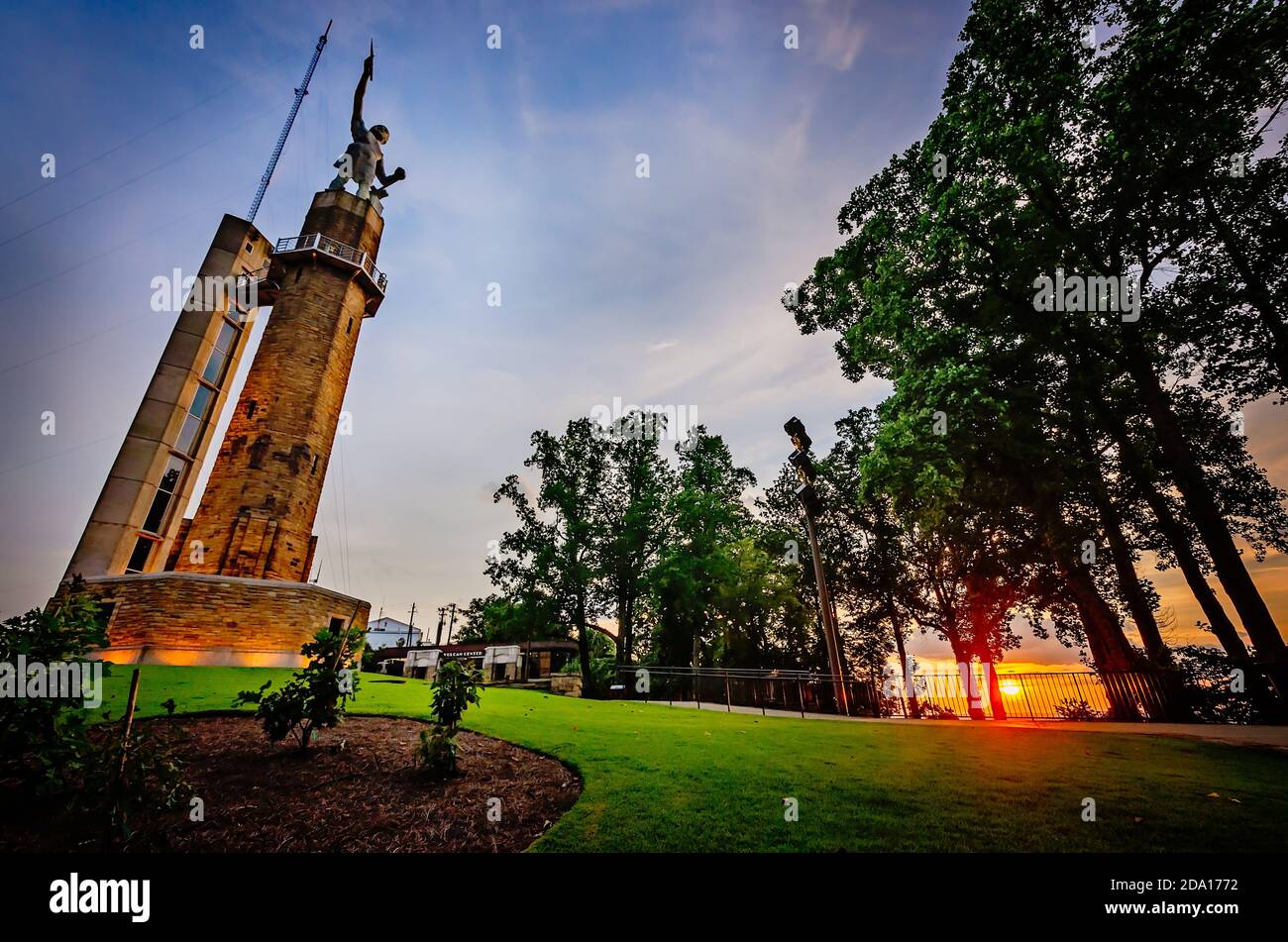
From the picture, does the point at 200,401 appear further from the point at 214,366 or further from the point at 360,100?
the point at 360,100

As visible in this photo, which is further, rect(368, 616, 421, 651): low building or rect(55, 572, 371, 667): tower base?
rect(368, 616, 421, 651): low building

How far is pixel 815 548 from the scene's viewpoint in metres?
14.9

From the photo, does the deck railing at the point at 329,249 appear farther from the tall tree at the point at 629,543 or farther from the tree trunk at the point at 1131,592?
the tree trunk at the point at 1131,592

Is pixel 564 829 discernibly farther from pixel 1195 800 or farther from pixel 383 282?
pixel 383 282

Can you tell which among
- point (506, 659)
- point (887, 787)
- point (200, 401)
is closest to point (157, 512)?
point (200, 401)

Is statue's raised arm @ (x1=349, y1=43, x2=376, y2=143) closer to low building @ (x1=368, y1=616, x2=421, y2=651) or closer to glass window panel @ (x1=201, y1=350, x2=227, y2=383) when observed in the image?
glass window panel @ (x1=201, y1=350, x2=227, y2=383)

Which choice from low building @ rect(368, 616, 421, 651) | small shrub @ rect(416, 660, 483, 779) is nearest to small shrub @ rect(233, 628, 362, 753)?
small shrub @ rect(416, 660, 483, 779)

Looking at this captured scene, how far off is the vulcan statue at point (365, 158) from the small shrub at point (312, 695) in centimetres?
2854

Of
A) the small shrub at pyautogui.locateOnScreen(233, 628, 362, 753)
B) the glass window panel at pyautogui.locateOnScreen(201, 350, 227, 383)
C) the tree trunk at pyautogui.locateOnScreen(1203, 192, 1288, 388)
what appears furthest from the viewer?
the glass window panel at pyautogui.locateOnScreen(201, 350, 227, 383)

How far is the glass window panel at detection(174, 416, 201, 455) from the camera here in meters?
21.3

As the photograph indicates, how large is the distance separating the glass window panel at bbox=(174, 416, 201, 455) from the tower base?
22.9ft

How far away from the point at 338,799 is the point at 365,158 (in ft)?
108
